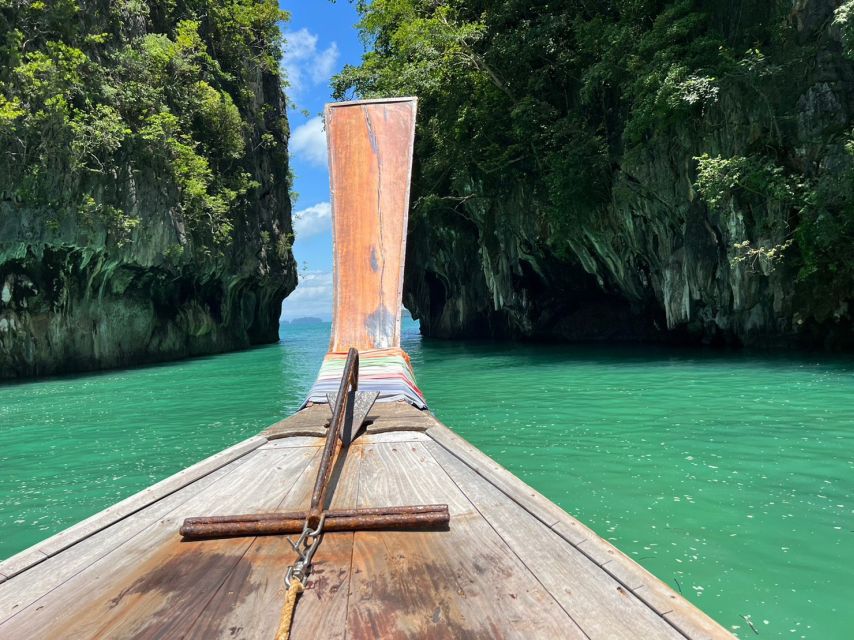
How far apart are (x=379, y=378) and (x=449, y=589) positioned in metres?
3.17

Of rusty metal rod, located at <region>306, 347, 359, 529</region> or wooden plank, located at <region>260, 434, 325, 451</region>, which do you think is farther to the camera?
wooden plank, located at <region>260, 434, 325, 451</region>

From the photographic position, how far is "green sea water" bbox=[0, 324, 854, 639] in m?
2.41

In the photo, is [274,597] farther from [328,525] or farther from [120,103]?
[120,103]

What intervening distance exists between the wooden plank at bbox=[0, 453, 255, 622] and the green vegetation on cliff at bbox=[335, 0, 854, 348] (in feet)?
33.0

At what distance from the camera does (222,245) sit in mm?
20375

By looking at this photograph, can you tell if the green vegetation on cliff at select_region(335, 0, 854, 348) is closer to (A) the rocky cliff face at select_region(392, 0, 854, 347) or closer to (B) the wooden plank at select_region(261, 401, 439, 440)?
(A) the rocky cliff face at select_region(392, 0, 854, 347)

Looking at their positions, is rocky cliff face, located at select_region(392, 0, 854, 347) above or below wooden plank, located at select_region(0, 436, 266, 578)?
above

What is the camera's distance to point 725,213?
417 inches

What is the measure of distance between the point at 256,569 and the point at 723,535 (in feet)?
7.87

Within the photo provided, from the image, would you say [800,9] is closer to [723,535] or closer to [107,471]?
[723,535]

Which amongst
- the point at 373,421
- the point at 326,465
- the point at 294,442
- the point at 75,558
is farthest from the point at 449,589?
the point at 373,421

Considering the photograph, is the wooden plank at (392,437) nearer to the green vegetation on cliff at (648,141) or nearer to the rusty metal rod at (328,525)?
the rusty metal rod at (328,525)

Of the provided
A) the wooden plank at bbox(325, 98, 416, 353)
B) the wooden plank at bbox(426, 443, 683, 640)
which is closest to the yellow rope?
the wooden plank at bbox(426, 443, 683, 640)

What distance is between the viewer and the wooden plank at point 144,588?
1.29 meters
